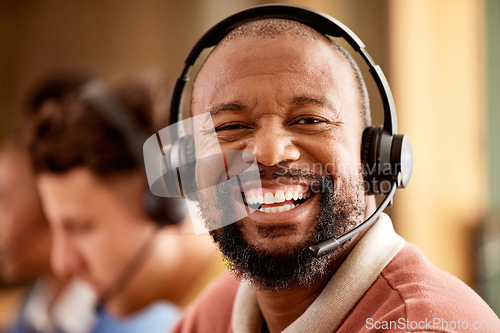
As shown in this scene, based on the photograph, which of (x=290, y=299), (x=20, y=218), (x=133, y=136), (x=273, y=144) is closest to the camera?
(x=273, y=144)

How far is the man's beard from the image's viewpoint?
47 centimetres

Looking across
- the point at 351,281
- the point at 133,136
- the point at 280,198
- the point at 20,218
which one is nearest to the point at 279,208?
the point at 280,198

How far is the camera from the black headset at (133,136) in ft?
3.46

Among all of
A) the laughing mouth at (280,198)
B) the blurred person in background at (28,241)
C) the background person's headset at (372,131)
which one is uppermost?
the background person's headset at (372,131)

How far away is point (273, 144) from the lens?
458mm

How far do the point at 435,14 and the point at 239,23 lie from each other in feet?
1.82

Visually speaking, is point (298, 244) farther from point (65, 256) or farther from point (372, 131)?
point (65, 256)

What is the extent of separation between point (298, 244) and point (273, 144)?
88 mm

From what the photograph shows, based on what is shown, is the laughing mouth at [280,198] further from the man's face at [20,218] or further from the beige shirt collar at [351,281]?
the man's face at [20,218]

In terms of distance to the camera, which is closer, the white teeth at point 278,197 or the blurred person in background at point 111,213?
the white teeth at point 278,197

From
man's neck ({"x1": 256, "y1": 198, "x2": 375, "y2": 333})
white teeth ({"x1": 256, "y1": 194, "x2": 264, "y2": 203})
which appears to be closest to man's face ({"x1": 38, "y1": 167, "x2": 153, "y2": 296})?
man's neck ({"x1": 256, "y1": 198, "x2": 375, "y2": 333})

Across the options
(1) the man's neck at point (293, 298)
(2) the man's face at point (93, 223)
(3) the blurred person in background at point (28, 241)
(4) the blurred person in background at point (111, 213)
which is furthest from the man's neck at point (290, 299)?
(3) the blurred person in background at point (28, 241)

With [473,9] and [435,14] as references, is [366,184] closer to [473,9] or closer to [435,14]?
[435,14]

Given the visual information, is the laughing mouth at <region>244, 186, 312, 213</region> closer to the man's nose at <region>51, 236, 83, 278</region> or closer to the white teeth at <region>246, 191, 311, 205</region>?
the white teeth at <region>246, 191, 311, 205</region>
